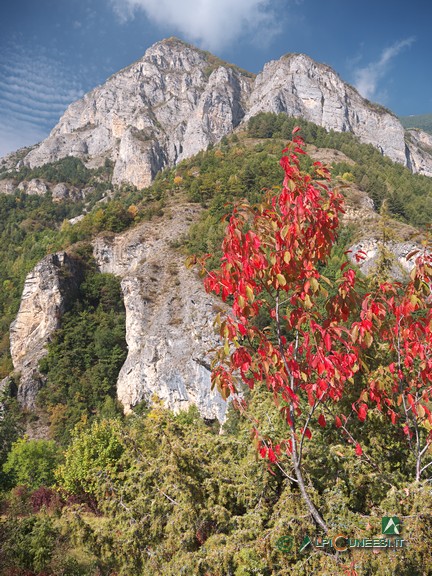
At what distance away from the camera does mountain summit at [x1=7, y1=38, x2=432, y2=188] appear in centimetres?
12044

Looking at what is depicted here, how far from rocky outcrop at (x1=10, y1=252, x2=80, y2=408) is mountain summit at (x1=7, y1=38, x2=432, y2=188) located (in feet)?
277

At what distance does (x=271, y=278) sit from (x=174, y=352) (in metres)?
35.1

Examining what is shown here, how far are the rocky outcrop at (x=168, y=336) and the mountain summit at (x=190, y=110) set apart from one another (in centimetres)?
8871

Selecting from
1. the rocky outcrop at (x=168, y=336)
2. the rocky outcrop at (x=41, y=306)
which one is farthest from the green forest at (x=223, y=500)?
the rocky outcrop at (x=41, y=306)

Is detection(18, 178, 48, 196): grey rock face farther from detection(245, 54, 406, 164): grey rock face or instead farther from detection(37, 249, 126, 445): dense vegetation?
detection(37, 249, 126, 445): dense vegetation

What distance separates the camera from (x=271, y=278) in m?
2.86

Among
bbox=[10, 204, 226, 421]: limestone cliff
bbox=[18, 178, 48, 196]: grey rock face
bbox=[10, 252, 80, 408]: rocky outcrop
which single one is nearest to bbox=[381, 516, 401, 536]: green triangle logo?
bbox=[10, 204, 226, 421]: limestone cliff

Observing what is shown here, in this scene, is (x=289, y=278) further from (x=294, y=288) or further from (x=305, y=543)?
(x=305, y=543)

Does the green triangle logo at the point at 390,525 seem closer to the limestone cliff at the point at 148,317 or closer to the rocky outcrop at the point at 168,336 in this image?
the limestone cliff at the point at 148,317

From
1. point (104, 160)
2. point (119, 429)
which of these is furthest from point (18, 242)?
point (119, 429)

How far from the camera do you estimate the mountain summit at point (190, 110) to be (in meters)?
120

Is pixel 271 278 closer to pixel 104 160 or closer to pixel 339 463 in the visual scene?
pixel 339 463

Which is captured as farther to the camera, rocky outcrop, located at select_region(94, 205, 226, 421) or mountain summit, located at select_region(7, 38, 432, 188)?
mountain summit, located at select_region(7, 38, 432, 188)

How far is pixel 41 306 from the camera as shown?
48.1m
